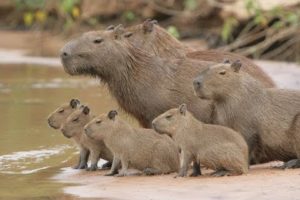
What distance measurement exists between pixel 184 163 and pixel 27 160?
6.72ft

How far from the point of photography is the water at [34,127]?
854cm

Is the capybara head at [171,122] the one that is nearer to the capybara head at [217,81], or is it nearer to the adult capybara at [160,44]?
the capybara head at [217,81]

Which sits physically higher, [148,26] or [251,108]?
[148,26]

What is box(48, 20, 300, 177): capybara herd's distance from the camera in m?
8.50

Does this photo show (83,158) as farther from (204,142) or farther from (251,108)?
(251,108)

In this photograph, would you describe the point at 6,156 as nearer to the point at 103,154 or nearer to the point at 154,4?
the point at 103,154

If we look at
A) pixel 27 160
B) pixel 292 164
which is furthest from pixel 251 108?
pixel 27 160

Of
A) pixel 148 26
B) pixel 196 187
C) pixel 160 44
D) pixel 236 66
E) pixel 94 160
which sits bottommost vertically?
pixel 196 187

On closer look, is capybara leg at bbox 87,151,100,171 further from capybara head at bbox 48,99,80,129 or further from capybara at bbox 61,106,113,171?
capybara head at bbox 48,99,80,129

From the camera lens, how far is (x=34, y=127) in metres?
11.9

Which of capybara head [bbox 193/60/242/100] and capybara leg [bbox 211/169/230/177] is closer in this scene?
capybara leg [bbox 211/169/230/177]

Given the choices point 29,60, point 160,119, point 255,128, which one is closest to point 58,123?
point 160,119

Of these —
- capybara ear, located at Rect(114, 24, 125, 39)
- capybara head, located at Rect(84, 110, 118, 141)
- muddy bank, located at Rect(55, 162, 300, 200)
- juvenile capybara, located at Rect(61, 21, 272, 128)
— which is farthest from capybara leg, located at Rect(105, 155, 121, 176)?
capybara ear, located at Rect(114, 24, 125, 39)

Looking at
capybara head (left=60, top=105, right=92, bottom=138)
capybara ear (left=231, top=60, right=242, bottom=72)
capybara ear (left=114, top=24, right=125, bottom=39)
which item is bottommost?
capybara head (left=60, top=105, right=92, bottom=138)
